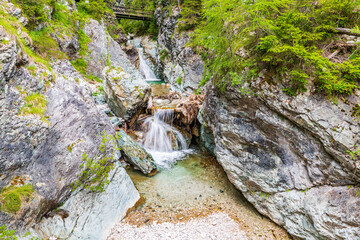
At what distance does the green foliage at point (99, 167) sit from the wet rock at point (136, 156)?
89.9 inches

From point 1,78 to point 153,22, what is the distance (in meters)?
26.4

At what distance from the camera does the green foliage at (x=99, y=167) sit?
485cm

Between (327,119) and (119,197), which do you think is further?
(119,197)

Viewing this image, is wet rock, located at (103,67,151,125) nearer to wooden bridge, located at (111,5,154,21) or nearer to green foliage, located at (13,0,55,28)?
green foliage, located at (13,0,55,28)

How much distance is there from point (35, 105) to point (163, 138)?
676 cm

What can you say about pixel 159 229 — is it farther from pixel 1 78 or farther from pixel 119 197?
pixel 1 78

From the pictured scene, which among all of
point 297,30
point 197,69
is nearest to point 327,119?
point 297,30

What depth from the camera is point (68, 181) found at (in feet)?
14.8

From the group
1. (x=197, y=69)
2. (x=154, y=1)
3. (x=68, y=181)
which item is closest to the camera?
(x=68, y=181)

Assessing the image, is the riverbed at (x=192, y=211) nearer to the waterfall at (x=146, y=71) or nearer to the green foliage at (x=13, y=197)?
the green foliage at (x=13, y=197)

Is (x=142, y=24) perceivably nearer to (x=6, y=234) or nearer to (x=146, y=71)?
(x=146, y=71)

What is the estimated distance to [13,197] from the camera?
3.48m

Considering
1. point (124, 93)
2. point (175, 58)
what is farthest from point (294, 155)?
point (175, 58)

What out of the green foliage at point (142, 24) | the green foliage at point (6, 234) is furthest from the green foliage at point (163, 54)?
the green foliage at point (6, 234)
